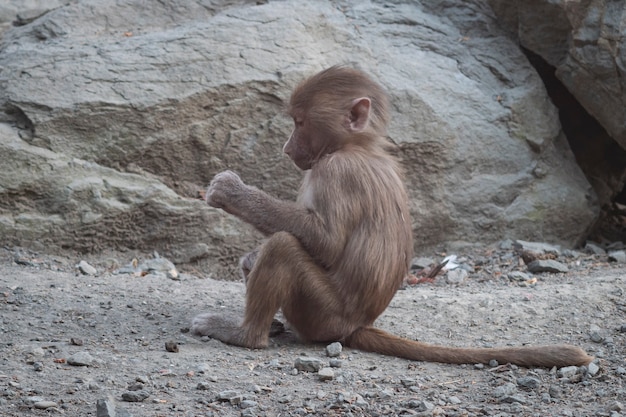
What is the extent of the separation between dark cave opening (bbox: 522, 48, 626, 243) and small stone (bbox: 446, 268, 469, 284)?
7.87 ft

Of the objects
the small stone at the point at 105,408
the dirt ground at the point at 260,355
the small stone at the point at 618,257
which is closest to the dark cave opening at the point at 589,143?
the small stone at the point at 618,257

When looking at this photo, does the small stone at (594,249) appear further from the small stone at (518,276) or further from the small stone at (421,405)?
the small stone at (421,405)

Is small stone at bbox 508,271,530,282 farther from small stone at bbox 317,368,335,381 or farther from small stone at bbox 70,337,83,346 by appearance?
small stone at bbox 70,337,83,346

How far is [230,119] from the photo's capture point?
26.6 ft

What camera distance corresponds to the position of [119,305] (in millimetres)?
5957

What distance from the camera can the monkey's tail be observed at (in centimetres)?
512

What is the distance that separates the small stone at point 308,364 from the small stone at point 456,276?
121 inches

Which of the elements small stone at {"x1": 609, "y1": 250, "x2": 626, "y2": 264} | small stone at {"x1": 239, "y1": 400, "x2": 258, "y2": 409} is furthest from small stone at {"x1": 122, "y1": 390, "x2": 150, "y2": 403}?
small stone at {"x1": 609, "y1": 250, "x2": 626, "y2": 264}

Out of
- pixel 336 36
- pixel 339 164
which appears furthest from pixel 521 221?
pixel 339 164

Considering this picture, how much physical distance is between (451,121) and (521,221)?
1.24m

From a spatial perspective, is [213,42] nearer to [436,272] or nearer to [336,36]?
[336,36]

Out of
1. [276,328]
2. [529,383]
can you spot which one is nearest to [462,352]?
[529,383]

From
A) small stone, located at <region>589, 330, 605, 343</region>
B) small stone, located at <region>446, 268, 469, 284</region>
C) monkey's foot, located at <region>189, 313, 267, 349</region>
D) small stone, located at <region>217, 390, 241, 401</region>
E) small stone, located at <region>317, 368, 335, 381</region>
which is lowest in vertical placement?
small stone, located at <region>446, 268, 469, 284</region>

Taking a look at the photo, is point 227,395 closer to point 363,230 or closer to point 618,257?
point 363,230
